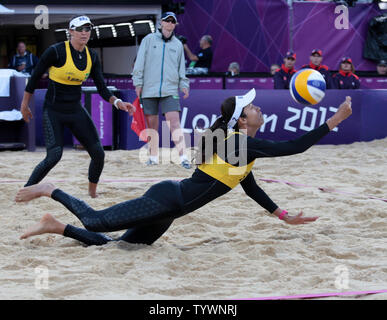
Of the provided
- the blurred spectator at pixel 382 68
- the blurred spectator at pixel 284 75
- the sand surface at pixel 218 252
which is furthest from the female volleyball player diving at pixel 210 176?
the blurred spectator at pixel 382 68

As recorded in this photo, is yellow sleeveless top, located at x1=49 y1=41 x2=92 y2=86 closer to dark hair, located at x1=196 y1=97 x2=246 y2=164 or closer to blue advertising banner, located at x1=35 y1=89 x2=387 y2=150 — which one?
dark hair, located at x1=196 y1=97 x2=246 y2=164

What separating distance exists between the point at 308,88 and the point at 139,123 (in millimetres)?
5181

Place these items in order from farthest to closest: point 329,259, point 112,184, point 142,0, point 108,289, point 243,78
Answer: point 142,0
point 243,78
point 112,184
point 329,259
point 108,289

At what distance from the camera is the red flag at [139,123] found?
1025 centimetres

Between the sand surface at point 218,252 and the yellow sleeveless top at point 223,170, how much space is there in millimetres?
522

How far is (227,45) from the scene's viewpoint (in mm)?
14867

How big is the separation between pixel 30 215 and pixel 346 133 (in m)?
6.82

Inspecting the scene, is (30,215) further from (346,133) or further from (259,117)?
(346,133)

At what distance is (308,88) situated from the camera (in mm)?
5359

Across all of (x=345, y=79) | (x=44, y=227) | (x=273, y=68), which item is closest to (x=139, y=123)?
(x=345, y=79)

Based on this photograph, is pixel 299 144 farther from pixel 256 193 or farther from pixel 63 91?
pixel 63 91

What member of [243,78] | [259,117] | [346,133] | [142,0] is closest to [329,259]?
[259,117]

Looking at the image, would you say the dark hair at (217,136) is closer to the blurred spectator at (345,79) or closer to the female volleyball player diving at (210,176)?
the female volleyball player diving at (210,176)

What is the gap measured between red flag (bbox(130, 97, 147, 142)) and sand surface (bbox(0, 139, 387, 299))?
240 cm
